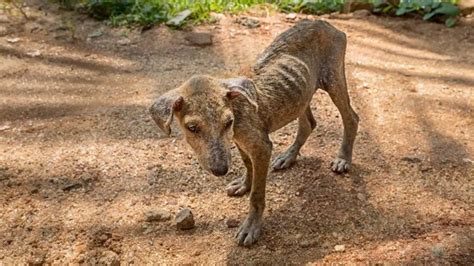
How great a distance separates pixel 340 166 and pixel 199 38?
10.8 feet

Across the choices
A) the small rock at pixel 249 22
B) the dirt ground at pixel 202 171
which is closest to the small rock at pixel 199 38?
the dirt ground at pixel 202 171

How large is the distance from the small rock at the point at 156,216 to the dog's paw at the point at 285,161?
1029mm

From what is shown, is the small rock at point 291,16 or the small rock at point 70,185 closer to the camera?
the small rock at point 70,185

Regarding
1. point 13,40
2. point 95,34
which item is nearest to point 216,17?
point 95,34

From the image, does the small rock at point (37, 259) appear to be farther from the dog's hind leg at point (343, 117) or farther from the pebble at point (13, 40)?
the pebble at point (13, 40)

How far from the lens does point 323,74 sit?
416cm

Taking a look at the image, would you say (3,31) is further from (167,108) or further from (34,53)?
(167,108)

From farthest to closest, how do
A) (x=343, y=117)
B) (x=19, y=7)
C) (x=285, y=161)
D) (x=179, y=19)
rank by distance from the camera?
(x=19, y=7), (x=179, y=19), (x=285, y=161), (x=343, y=117)

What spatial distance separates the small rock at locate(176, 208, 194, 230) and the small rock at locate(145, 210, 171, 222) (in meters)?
0.14

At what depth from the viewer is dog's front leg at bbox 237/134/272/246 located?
142 inches

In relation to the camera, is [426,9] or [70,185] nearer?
[70,185]

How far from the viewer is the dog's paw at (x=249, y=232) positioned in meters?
3.74

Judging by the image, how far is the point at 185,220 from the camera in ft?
12.7

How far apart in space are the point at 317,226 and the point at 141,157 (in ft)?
5.66
